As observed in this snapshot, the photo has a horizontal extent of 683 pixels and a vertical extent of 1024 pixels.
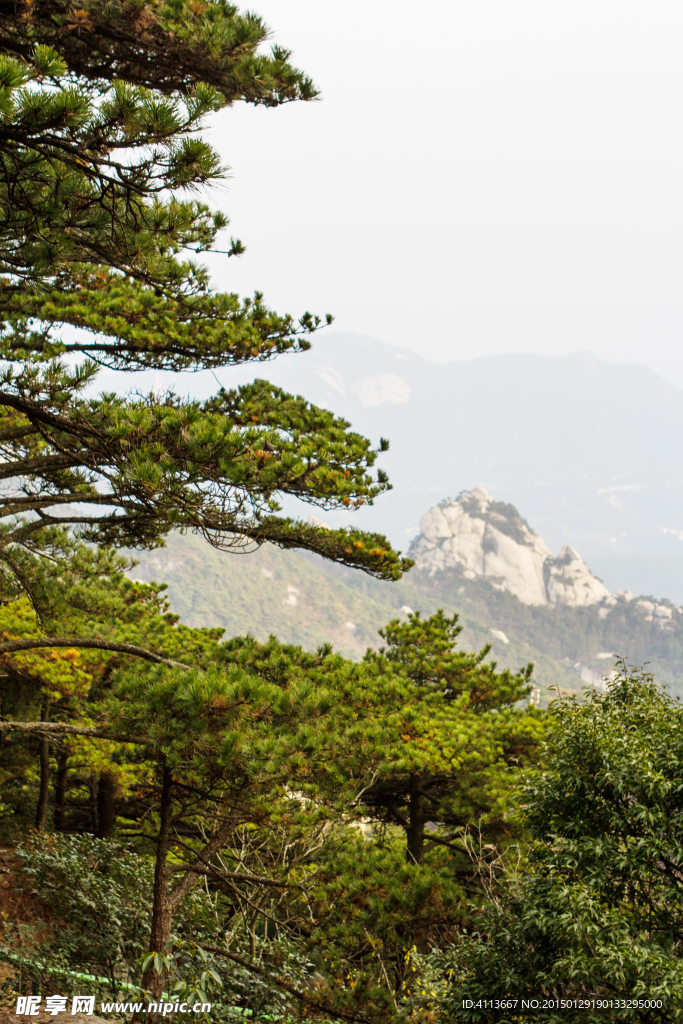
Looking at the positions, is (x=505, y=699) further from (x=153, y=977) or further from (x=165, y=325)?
(x=165, y=325)

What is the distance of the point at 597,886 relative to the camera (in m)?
5.00

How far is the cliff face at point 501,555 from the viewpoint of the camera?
77.8 m

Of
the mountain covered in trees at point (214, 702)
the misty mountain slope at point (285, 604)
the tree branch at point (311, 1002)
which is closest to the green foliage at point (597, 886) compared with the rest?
the mountain covered in trees at point (214, 702)

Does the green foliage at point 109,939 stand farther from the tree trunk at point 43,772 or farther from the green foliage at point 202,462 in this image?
the green foliage at point 202,462

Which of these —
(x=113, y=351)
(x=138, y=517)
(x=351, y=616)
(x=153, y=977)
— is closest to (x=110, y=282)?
(x=113, y=351)

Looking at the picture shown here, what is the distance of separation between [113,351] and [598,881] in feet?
19.1

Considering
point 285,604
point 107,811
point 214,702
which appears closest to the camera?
point 214,702

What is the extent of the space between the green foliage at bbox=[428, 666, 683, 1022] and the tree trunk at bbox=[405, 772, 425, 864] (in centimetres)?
345

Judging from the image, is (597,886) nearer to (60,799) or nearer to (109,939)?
(109,939)

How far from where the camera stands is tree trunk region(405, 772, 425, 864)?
9406 millimetres

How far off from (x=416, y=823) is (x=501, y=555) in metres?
71.2

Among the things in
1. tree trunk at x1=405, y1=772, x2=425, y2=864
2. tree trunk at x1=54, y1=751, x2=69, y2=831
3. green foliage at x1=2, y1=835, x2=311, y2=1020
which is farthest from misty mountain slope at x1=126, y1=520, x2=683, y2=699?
green foliage at x1=2, y1=835, x2=311, y2=1020

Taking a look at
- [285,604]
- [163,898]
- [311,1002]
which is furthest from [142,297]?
[285,604]

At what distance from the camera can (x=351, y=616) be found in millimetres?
69312
